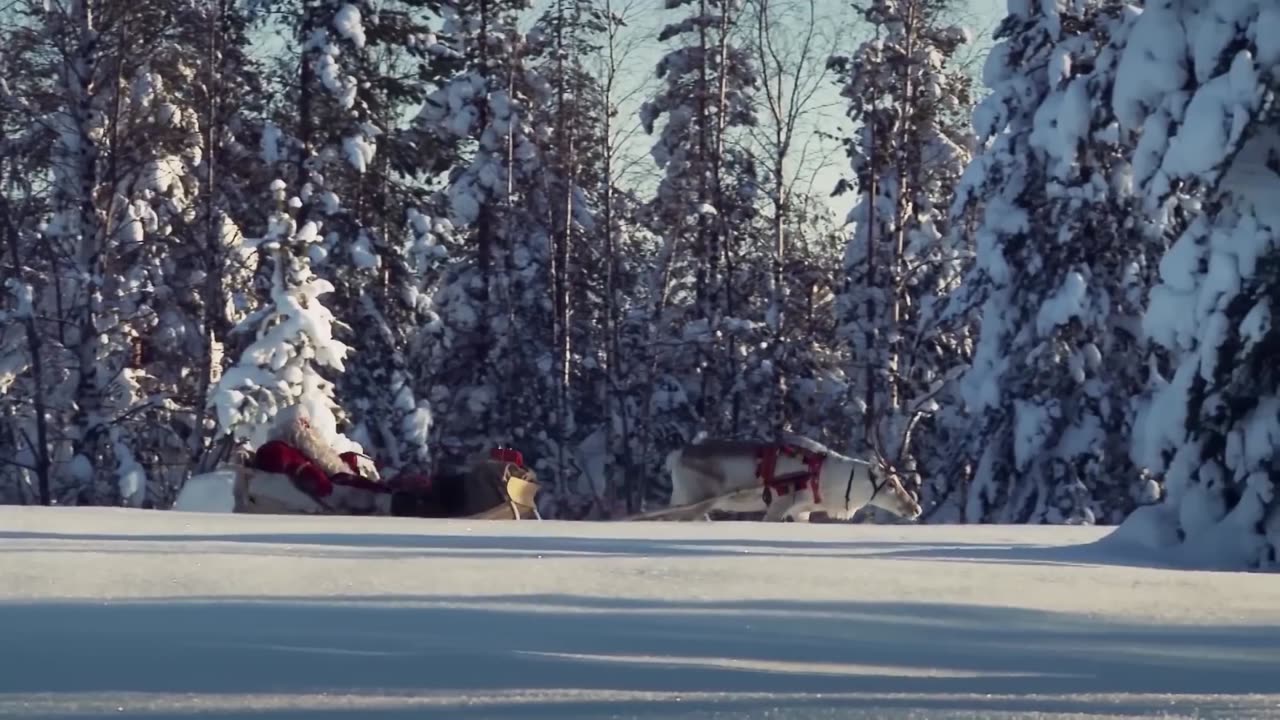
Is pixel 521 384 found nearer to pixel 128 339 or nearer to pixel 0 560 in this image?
pixel 128 339

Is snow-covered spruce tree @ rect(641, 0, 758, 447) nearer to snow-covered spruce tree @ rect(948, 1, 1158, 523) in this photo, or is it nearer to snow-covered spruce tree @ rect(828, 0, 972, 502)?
snow-covered spruce tree @ rect(828, 0, 972, 502)

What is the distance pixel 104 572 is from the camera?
26.4 feet

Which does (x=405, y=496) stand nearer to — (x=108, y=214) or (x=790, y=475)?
(x=790, y=475)

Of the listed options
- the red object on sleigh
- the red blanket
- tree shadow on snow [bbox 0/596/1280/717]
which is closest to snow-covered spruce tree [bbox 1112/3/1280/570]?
tree shadow on snow [bbox 0/596/1280/717]

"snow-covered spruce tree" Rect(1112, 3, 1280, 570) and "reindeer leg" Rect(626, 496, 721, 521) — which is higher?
"snow-covered spruce tree" Rect(1112, 3, 1280, 570)

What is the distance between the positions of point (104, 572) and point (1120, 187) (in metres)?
15.9

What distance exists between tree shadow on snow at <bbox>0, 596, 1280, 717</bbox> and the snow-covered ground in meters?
0.02

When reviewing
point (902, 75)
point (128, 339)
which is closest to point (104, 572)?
point (128, 339)

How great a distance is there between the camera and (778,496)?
57.6 ft

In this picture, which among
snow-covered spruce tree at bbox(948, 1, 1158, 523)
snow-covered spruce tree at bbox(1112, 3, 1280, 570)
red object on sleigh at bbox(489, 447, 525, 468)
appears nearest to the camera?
snow-covered spruce tree at bbox(1112, 3, 1280, 570)

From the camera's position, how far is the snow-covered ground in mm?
5438

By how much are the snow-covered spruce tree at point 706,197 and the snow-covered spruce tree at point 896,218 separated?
2096 millimetres

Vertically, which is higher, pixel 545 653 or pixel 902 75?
pixel 902 75

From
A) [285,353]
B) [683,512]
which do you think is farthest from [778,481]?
[285,353]
